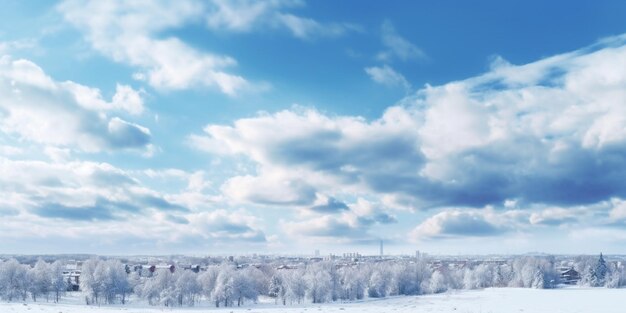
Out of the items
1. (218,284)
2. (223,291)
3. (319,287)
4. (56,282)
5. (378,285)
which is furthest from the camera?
(378,285)

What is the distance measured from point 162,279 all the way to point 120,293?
9.65 metres

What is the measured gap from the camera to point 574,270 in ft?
574

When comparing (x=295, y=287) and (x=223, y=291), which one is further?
(x=295, y=287)

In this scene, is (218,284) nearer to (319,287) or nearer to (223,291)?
(223,291)

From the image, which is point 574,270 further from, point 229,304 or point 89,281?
point 89,281

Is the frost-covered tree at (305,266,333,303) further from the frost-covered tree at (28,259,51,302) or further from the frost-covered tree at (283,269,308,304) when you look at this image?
the frost-covered tree at (28,259,51,302)

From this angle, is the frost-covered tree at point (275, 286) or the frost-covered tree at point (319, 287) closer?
the frost-covered tree at point (319, 287)

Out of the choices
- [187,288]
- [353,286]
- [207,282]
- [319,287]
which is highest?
[207,282]

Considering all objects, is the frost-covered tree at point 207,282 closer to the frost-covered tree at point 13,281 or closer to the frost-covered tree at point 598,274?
the frost-covered tree at point 13,281

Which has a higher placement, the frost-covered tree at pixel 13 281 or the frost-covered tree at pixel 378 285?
the frost-covered tree at pixel 13 281

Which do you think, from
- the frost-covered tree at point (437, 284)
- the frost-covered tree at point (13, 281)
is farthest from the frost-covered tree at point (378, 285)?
the frost-covered tree at point (13, 281)

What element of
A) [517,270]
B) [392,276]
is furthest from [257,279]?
[517,270]

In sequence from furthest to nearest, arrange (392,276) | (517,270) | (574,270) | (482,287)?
(574,270) → (517,270) → (482,287) → (392,276)

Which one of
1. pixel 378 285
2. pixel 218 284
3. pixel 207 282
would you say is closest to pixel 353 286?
pixel 378 285
